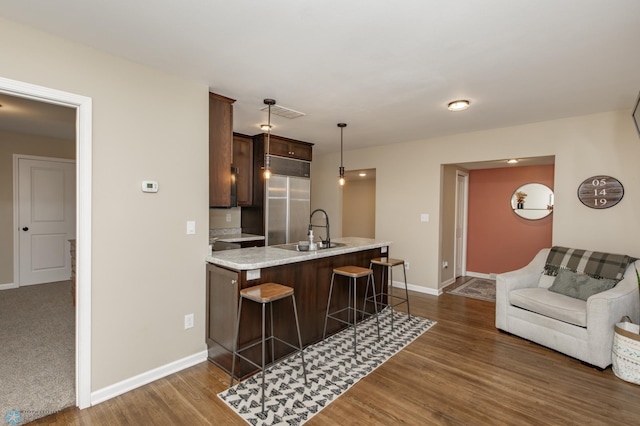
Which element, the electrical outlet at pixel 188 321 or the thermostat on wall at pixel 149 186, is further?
the electrical outlet at pixel 188 321

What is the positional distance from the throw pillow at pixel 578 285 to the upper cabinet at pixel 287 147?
3924mm

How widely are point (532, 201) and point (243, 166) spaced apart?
200 inches

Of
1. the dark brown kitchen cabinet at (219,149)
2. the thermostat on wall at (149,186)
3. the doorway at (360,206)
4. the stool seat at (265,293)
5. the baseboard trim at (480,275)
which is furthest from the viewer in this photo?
the doorway at (360,206)

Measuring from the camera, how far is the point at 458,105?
3.19m

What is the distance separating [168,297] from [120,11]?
204 cm

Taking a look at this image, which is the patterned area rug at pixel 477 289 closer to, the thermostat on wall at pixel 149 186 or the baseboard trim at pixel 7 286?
the thermostat on wall at pixel 149 186

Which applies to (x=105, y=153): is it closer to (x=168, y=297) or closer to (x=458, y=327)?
(x=168, y=297)

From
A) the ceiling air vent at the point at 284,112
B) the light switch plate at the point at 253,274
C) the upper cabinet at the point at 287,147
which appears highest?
the ceiling air vent at the point at 284,112

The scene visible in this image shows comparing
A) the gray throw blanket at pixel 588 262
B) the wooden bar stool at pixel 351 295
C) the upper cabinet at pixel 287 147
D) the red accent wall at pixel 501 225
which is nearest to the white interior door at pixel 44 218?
the upper cabinet at pixel 287 147

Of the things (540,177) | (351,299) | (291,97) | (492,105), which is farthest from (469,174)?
(291,97)

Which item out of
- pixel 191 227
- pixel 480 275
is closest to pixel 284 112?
pixel 191 227

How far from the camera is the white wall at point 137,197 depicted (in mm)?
2074

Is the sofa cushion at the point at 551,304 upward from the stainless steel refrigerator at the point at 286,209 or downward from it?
downward

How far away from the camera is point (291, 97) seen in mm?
3104
